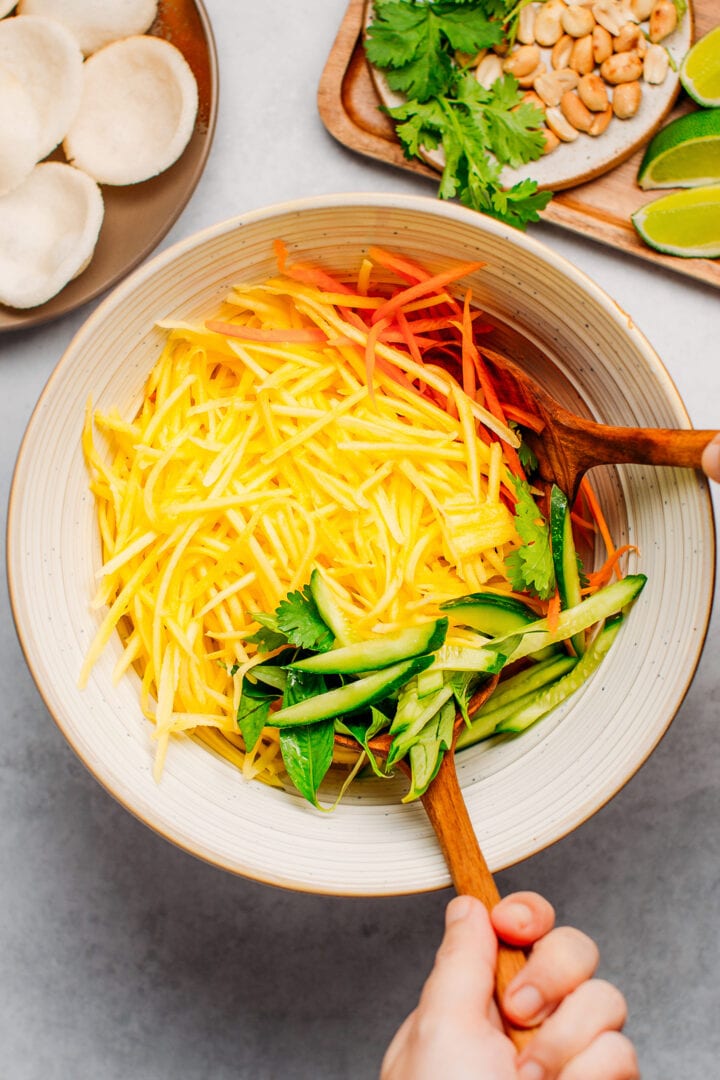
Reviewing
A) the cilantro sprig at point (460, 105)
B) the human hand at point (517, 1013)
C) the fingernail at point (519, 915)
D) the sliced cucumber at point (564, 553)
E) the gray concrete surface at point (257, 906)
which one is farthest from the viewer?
the gray concrete surface at point (257, 906)

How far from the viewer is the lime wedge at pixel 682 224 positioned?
1628 millimetres

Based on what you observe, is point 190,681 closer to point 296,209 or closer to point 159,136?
point 296,209

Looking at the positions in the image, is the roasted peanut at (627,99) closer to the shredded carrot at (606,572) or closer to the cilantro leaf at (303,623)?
the shredded carrot at (606,572)

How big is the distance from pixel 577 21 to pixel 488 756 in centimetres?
133

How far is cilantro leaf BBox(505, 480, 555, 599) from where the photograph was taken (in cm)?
131

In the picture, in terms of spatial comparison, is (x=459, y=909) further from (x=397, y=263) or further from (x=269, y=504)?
(x=397, y=263)

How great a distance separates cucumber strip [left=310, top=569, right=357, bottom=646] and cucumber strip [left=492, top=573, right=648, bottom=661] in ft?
0.73

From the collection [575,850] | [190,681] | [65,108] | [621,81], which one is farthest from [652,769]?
[65,108]

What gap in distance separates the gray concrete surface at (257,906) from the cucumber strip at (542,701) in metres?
0.44

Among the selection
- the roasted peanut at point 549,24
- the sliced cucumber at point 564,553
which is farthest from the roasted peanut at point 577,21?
the sliced cucumber at point 564,553

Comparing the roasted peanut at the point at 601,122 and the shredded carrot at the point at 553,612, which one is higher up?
the roasted peanut at the point at 601,122

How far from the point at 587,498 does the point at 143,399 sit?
2.41 ft

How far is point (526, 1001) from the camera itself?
1063 mm

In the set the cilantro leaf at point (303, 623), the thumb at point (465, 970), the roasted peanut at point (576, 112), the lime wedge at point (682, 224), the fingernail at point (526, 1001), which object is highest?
the roasted peanut at point (576, 112)
